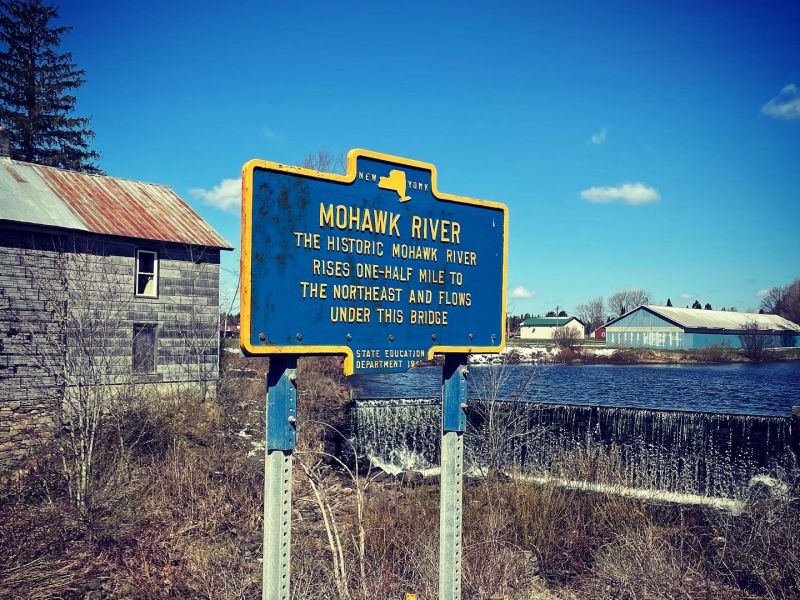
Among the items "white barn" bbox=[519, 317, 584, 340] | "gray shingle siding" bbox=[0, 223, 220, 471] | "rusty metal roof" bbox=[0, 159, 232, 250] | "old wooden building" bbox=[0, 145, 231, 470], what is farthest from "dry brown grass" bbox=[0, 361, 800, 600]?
"white barn" bbox=[519, 317, 584, 340]

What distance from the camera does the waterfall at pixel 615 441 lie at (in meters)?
15.8

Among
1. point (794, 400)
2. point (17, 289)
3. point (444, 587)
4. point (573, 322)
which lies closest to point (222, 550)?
point (444, 587)

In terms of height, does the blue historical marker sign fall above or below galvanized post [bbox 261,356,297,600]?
above

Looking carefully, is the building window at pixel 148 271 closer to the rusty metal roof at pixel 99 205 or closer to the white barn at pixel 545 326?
the rusty metal roof at pixel 99 205

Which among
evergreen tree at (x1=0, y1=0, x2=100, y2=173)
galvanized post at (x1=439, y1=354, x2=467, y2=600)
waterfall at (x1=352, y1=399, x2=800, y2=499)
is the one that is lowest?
waterfall at (x1=352, y1=399, x2=800, y2=499)

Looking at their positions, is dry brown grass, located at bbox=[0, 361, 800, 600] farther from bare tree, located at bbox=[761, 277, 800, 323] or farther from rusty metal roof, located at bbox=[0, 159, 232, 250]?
bare tree, located at bbox=[761, 277, 800, 323]

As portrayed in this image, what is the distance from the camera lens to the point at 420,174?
14.6ft

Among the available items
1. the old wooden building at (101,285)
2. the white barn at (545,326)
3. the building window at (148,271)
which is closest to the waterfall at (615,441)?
the old wooden building at (101,285)

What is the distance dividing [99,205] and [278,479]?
18584mm

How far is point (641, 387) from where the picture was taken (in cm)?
3422

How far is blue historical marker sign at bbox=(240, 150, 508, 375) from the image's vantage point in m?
3.69

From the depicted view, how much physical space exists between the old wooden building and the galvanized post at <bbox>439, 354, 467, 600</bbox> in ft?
38.0

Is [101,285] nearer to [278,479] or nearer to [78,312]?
[78,312]

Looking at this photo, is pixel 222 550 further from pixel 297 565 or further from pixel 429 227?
pixel 429 227
